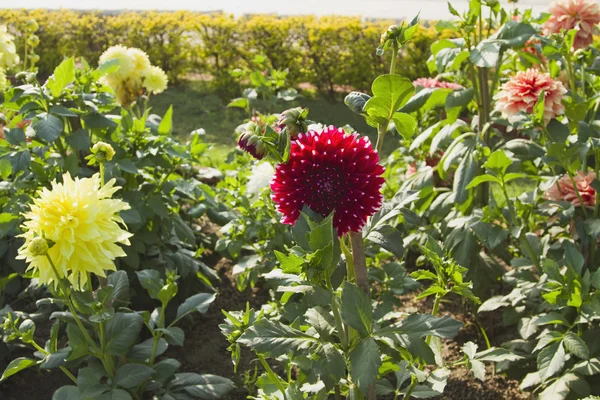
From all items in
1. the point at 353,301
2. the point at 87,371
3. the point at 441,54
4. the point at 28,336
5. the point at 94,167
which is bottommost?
the point at 87,371

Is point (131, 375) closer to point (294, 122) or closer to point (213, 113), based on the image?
point (294, 122)

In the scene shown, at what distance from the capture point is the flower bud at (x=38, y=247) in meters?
1.72

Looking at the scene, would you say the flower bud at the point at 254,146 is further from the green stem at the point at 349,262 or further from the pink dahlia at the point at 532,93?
the pink dahlia at the point at 532,93

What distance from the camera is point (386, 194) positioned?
154 inches

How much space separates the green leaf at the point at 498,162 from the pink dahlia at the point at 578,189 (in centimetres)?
35

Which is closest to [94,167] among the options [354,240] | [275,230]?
[275,230]

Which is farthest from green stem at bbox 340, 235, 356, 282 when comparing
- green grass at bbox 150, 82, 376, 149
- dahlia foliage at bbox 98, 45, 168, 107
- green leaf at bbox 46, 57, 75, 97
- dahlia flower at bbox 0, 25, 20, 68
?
green grass at bbox 150, 82, 376, 149

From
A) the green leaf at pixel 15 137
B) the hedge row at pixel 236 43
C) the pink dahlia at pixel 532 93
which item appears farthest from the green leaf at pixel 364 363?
the hedge row at pixel 236 43

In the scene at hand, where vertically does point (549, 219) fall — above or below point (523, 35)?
below

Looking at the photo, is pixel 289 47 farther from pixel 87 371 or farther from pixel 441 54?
pixel 87 371

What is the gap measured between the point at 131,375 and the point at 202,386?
1.08 feet

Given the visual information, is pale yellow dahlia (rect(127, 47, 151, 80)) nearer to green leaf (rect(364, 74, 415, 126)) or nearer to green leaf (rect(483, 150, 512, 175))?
green leaf (rect(483, 150, 512, 175))

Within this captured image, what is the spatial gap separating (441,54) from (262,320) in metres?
1.67

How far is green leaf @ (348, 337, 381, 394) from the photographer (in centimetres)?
155
